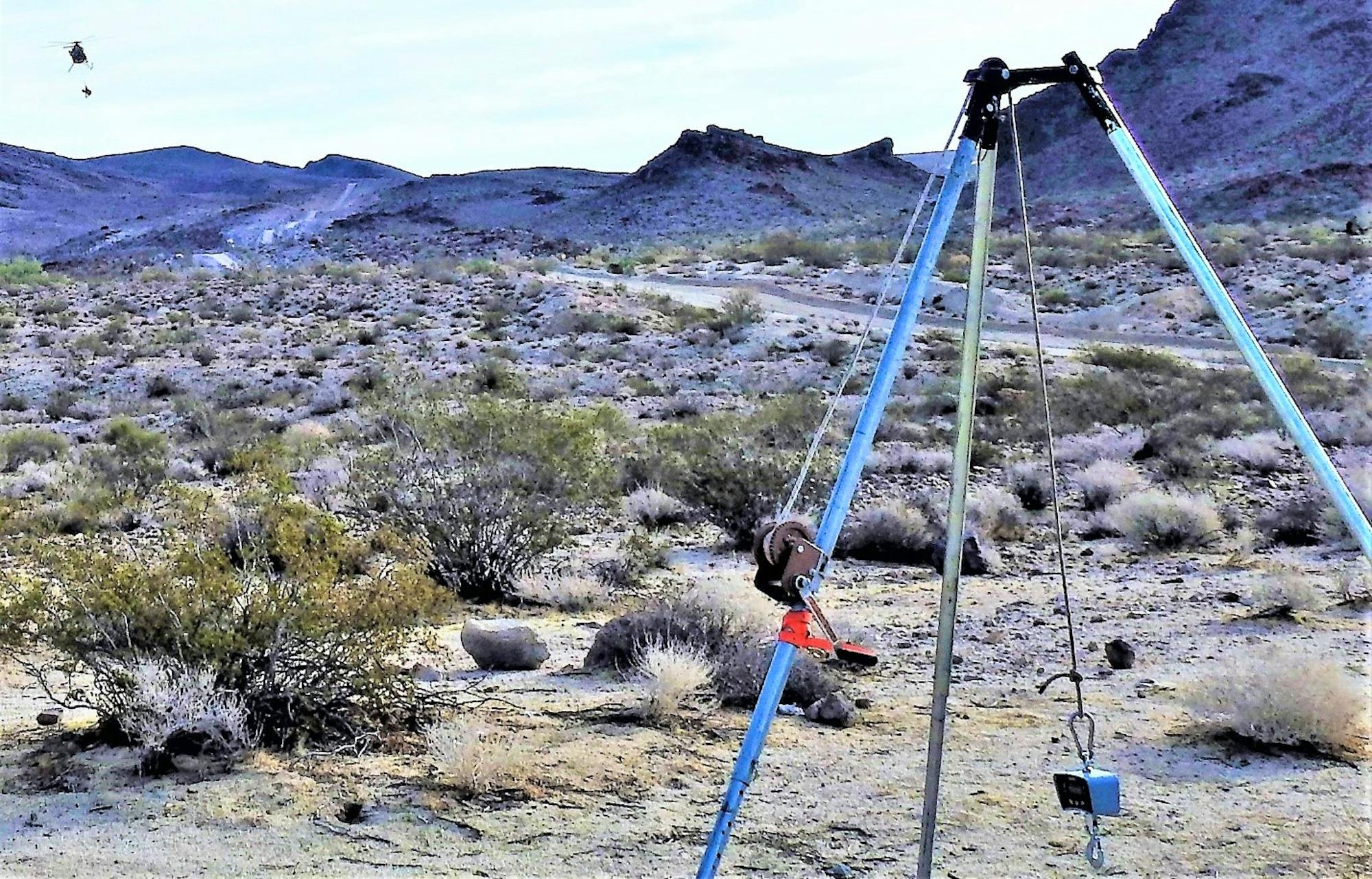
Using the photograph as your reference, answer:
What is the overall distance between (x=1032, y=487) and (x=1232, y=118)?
86.9 m

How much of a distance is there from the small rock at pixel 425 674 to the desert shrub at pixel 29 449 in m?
15.3

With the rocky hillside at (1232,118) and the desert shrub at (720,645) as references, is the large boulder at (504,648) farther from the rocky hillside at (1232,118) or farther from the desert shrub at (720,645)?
the rocky hillside at (1232,118)

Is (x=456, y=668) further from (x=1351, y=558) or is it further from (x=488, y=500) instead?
(x=1351, y=558)

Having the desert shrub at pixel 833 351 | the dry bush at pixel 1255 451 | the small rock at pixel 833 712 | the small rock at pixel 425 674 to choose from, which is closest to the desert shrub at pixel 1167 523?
the dry bush at pixel 1255 451

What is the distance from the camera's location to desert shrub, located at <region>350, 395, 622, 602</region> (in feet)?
38.0

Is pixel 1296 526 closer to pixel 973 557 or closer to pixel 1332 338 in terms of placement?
pixel 973 557

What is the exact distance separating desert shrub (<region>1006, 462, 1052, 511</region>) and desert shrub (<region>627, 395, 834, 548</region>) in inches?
94.9

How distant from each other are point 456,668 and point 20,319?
3648 centimetres

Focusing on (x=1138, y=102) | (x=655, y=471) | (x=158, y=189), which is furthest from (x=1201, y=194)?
(x=158, y=189)

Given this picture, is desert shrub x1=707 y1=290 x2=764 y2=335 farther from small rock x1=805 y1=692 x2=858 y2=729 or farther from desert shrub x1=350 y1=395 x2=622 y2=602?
small rock x1=805 y1=692 x2=858 y2=729

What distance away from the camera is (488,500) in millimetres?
11711

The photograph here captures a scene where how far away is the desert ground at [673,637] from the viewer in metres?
6.02

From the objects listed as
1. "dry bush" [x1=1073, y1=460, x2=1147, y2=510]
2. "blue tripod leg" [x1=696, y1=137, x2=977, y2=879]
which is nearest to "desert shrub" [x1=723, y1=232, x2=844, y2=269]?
"dry bush" [x1=1073, y1=460, x2=1147, y2=510]

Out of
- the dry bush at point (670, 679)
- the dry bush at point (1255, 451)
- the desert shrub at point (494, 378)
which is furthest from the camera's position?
the desert shrub at point (494, 378)
